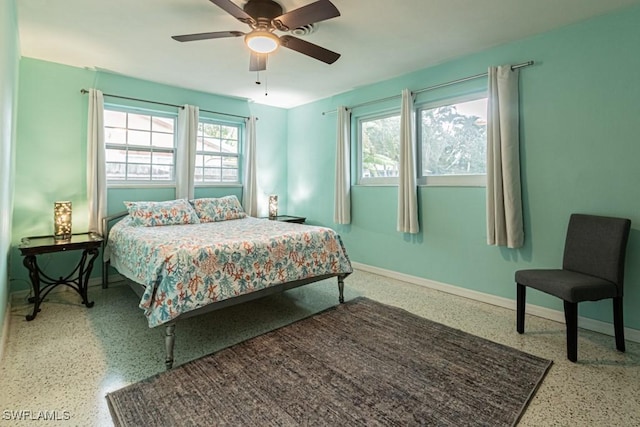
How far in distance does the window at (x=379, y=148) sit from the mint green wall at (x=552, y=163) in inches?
11.5

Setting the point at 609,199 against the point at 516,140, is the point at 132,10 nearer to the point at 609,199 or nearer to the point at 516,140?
the point at 516,140

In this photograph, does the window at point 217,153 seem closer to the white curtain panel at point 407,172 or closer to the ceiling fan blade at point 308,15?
the white curtain panel at point 407,172

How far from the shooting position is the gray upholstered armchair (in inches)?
83.7

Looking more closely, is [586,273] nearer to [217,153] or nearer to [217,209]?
[217,209]

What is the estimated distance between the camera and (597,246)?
237cm

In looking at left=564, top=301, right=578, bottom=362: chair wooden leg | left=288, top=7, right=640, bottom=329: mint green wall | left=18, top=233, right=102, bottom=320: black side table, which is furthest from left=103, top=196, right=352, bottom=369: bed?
left=564, top=301, right=578, bottom=362: chair wooden leg

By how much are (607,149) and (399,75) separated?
2.18 metres

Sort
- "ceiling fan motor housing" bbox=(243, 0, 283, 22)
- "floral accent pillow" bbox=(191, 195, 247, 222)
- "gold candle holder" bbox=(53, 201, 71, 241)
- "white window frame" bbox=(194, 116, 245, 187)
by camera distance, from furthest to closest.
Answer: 1. "white window frame" bbox=(194, 116, 245, 187)
2. "floral accent pillow" bbox=(191, 195, 247, 222)
3. "gold candle holder" bbox=(53, 201, 71, 241)
4. "ceiling fan motor housing" bbox=(243, 0, 283, 22)

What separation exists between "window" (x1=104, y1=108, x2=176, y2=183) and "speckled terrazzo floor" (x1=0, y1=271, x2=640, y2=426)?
143 centimetres

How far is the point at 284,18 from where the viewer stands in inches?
84.9

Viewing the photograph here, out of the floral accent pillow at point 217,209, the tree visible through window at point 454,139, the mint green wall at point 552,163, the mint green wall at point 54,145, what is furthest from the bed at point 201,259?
the tree visible through window at point 454,139

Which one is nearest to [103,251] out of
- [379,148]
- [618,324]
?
[379,148]

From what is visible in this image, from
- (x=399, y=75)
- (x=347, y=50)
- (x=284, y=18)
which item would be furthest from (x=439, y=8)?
(x=399, y=75)

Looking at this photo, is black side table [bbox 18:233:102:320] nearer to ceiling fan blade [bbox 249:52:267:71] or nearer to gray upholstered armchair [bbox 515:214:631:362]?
ceiling fan blade [bbox 249:52:267:71]
